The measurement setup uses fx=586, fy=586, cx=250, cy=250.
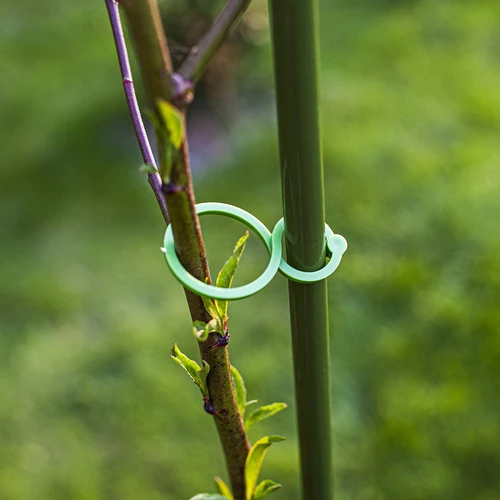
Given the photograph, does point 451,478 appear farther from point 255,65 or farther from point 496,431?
point 255,65

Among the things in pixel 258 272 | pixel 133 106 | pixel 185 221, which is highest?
pixel 258 272

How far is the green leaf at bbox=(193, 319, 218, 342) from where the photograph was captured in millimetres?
421

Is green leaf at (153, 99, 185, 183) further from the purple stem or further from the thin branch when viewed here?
the purple stem

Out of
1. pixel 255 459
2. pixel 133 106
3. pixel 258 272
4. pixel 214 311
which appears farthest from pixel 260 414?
pixel 258 272

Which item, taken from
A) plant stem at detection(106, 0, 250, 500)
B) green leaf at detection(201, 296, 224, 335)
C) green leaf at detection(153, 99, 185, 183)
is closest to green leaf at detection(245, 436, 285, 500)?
plant stem at detection(106, 0, 250, 500)

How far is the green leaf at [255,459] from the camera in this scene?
0.54m

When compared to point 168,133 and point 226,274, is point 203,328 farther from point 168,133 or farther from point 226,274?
point 168,133

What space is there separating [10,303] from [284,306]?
0.85 meters

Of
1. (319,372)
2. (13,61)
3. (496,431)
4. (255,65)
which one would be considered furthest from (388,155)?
(13,61)

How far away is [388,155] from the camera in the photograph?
7.13ft

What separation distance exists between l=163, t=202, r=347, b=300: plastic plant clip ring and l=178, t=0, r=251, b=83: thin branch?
11 centimetres

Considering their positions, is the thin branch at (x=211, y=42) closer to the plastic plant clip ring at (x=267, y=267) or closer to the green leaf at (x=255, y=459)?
the plastic plant clip ring at (x=267, y=267)

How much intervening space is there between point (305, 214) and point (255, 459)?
256 mm

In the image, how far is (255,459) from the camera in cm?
55
